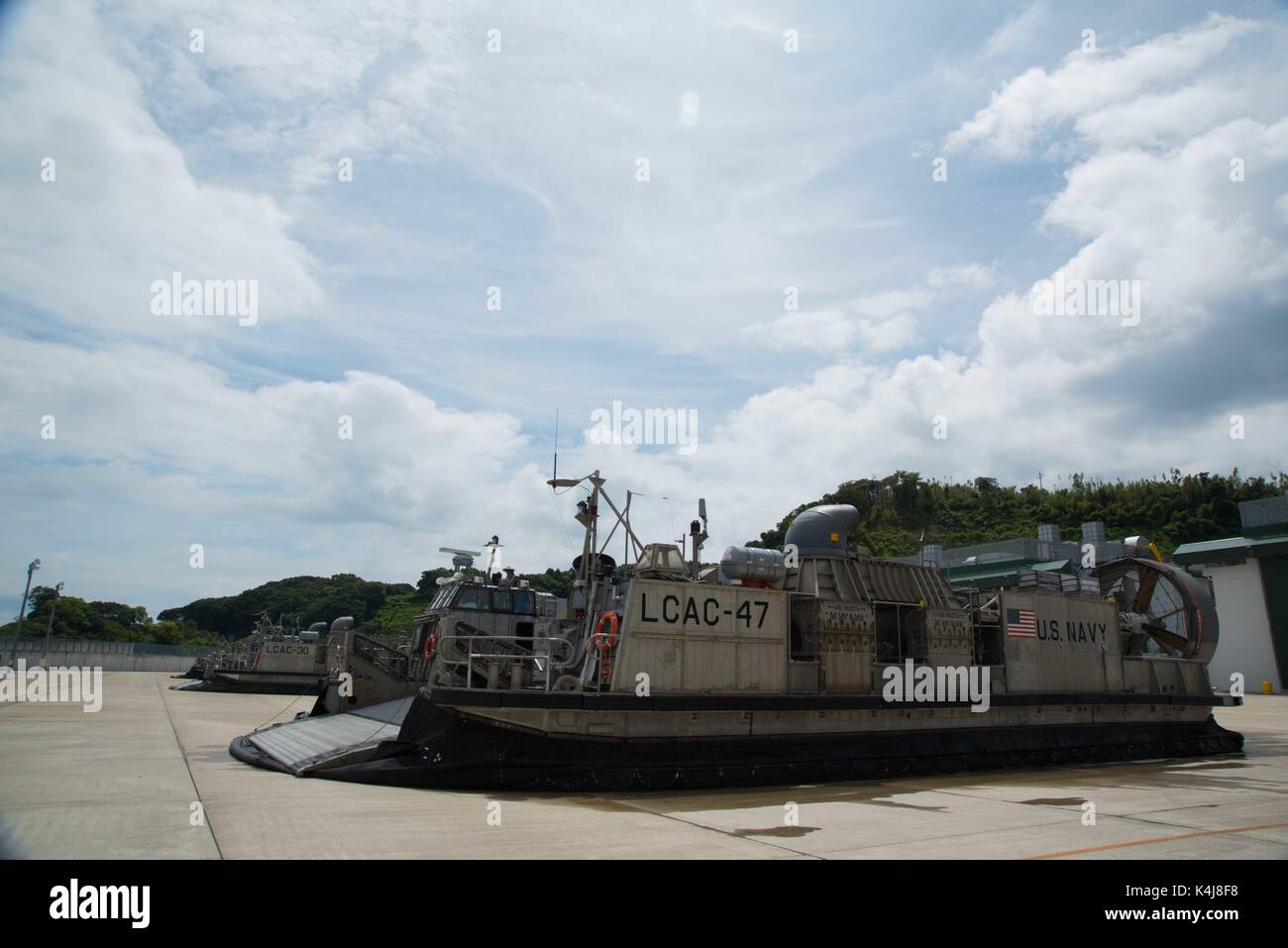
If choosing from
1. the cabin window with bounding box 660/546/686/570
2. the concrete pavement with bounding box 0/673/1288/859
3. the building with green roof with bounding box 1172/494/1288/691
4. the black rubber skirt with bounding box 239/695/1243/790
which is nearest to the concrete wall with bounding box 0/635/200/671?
the concrete pavement with bounding box 0/673/1288/859

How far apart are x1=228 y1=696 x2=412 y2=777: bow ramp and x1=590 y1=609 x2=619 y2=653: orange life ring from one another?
3342 millimetres

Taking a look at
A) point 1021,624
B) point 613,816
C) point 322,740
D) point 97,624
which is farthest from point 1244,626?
point 97,624

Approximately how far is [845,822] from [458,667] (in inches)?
318

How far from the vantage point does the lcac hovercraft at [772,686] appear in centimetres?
1014

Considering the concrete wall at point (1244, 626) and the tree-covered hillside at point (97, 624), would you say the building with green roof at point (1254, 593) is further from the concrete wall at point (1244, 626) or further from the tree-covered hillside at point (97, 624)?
the tree-covered hillside at point (97, 624)

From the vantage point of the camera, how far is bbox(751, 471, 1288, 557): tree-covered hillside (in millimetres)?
66250

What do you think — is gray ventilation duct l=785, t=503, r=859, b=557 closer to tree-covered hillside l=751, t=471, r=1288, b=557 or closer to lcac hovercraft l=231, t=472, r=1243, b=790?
lcac hovercraft l=231, t=472, r=1243, b=790

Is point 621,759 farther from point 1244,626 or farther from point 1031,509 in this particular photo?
point 1031,509

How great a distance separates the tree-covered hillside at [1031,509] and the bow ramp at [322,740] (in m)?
51.5

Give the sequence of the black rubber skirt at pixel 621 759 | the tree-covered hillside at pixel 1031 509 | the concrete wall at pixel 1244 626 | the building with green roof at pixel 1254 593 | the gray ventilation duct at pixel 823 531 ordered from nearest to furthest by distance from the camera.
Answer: the black rubber skirt at pixel 621 759, the gray ventilation duct at pixel 823 531, the building with green roof at pixel 1254 593, the concrete wall at pixel 1244 626, the tree-covered hillside at pixel 1031 509

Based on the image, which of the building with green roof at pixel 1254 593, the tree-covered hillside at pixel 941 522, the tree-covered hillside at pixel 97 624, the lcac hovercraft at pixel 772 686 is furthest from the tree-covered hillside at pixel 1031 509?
the tree-covered hillside at pixel 97 624
